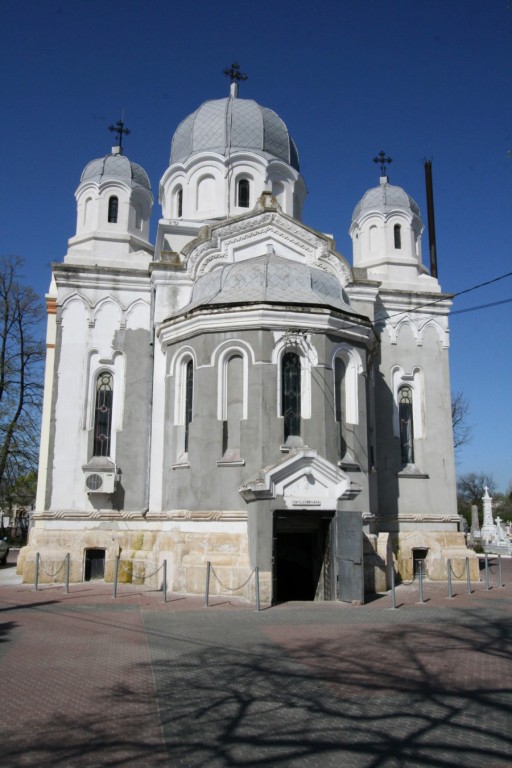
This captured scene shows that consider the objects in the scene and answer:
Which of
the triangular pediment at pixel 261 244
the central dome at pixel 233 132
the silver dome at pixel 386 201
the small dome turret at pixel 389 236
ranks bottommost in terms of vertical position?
the triangular pediment at pixel 261 244

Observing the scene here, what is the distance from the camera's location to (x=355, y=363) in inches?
834

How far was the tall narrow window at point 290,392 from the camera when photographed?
19.8 metres

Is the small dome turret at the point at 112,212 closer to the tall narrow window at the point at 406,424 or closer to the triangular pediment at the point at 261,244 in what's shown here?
the triangular pediment at the point at 261,244

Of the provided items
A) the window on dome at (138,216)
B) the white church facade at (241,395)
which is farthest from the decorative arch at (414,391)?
the window on dome at (138,216)

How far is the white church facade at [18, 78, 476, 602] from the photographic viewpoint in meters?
18.9

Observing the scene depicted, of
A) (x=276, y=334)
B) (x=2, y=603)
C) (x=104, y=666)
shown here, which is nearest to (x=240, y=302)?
(x=276, y=334)

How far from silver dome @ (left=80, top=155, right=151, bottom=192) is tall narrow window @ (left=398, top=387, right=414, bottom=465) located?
12.9 meters

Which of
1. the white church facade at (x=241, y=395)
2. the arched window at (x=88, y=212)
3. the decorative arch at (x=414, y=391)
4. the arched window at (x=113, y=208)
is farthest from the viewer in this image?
the arched window at (x=88, y=212)

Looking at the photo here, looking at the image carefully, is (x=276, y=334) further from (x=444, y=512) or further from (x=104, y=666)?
(x=104, y=666)

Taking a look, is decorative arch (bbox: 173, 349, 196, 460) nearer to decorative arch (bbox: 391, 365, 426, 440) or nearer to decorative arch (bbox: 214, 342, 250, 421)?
decorative arch (bbox: 214, 342, 250, 421)

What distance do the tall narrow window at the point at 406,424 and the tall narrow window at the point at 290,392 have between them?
633 cm

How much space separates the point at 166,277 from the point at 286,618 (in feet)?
40.1

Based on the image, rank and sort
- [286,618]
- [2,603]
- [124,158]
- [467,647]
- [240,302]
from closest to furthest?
[467,647] < [286,618] < [2,603] < [240,302] < [124,158]

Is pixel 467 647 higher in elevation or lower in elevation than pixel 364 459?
lower
